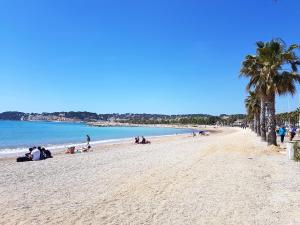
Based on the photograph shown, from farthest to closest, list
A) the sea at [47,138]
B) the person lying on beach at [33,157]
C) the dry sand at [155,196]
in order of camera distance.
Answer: the sea at [47,138]
the person lying on beach at [33,157]
the dry sand at [155,196]

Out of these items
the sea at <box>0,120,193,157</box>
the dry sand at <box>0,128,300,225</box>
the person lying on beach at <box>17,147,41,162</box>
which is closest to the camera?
the dry sand at <box>0,128,300,225</box>

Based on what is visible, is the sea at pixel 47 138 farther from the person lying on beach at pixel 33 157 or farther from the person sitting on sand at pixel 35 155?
the person sitting on sand at pixel 35 155

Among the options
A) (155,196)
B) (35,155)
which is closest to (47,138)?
(35,155)

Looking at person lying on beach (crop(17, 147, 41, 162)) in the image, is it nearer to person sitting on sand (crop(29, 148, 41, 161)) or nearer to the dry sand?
person sitting on sand (crop(29, 148, 41, 161))

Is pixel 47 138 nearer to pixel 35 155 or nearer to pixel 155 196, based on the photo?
pixel 35 155

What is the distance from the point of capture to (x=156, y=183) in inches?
464

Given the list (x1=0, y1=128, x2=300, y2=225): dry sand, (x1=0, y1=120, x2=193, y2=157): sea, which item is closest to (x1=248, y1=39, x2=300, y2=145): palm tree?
(x1=0, y1=128, x2=300, y2=225): dry sand

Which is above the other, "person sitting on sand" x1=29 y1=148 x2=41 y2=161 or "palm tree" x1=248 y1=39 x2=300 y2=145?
"palm tree" x1=248 y1=39 x2=300 y2=145

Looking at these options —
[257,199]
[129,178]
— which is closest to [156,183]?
[129,178]

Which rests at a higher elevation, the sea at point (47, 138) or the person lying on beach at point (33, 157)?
the person lying on beach at point (33, 157)

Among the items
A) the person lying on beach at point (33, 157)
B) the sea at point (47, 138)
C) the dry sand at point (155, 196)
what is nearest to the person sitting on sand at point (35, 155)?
the person lying on beach at point (33, 157)

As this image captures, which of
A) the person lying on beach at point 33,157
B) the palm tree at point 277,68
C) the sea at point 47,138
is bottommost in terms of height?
the sea at point 47,138

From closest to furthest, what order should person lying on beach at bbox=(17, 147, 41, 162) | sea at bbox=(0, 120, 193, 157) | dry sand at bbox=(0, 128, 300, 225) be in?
dry sand at bbox=(0, 128, 300, 225), person lying on beach at bbox=(17, 147, 41, 162), sea at bbox=(0, 120, 193, 157)

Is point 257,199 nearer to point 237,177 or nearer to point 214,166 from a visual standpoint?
point 237,177
